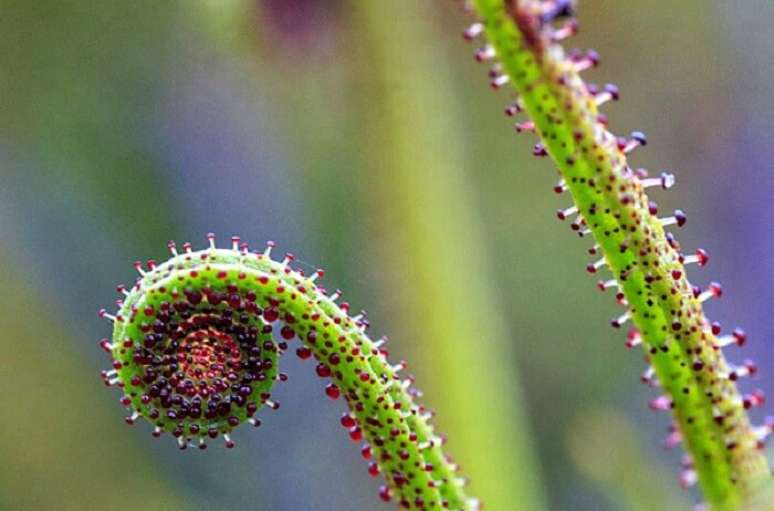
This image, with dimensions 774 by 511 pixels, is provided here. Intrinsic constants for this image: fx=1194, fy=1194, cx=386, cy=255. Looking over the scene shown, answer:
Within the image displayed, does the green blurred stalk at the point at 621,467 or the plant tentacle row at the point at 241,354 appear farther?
the green blurred stalk at the point at 621,467

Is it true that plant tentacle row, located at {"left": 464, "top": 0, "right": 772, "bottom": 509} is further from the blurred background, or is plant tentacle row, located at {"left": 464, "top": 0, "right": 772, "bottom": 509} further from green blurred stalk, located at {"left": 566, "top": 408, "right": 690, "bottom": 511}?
the blurred background

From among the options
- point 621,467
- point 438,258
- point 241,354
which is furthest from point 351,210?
point 241,354

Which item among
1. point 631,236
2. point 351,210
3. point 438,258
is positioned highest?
point 351,210

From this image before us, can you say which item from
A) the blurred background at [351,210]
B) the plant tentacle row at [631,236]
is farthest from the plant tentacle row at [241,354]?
the blurred background at [351,210]

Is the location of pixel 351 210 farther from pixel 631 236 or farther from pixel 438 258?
Result: pixel 631 236

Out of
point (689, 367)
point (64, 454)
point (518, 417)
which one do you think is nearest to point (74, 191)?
point (64, 454)

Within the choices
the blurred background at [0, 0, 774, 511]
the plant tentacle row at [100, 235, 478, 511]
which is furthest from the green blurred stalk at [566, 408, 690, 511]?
the plant tentacle row at [100, 235, 478, 511]

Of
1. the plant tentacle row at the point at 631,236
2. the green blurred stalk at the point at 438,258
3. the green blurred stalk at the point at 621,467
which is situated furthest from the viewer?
the green blurred stalk at the point at 438,258

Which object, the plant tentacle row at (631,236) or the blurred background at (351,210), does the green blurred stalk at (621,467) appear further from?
the plant tentacle row at (631,236)
